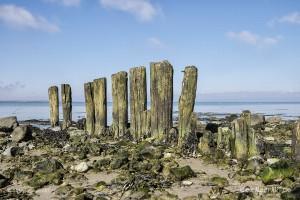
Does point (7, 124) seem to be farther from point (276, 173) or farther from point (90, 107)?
point (276, 173)

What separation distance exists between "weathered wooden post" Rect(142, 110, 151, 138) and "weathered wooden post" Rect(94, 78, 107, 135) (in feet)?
10.3

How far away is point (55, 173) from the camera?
12.9 m

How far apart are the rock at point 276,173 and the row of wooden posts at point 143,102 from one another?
5200 mm

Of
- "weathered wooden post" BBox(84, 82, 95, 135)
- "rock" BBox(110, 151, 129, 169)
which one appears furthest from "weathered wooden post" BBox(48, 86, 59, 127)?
"rock" BBox(110, 151, 129, 169)

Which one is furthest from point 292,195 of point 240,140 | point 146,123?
point 146,123

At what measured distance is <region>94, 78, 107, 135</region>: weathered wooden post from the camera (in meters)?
21.6

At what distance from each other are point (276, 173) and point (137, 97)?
9229 mm

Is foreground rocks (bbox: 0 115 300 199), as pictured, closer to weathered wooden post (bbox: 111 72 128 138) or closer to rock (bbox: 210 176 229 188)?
rock (bbox: 210 176 229 188)

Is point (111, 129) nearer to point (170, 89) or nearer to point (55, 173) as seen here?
point (170, 89)

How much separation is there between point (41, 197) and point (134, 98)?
9.25m

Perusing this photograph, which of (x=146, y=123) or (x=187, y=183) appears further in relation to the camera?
(x=146, y=123)

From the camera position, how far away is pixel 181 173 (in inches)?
488

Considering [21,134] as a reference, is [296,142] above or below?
above

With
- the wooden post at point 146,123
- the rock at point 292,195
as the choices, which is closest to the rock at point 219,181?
the rock at point 292,195
